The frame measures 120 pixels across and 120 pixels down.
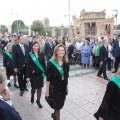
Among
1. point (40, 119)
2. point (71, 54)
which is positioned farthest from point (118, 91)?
point (71, 54)

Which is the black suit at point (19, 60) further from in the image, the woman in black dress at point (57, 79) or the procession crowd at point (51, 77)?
the woman in black dress at point (57, 79)

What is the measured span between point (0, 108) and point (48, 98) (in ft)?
7.75

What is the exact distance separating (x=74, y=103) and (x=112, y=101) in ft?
9.54

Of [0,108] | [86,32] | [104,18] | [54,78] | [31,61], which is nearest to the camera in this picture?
[0,108]

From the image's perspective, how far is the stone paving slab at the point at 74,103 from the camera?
188 inches

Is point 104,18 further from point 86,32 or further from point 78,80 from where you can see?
point 78,80

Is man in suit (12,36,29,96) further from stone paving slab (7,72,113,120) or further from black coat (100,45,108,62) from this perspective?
black coat (100,45,108,62)

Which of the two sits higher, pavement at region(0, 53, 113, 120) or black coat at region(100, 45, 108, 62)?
black coat at region(100, 45, 108, 62)

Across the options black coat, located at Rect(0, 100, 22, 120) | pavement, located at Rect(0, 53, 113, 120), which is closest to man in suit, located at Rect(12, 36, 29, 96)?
pavement, located at Rect(0, 53, 113, 120)

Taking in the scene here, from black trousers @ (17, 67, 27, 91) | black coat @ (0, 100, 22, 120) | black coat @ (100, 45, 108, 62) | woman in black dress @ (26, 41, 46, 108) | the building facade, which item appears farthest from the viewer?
the building facade

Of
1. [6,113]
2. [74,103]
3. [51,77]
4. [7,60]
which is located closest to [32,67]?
[51,77]

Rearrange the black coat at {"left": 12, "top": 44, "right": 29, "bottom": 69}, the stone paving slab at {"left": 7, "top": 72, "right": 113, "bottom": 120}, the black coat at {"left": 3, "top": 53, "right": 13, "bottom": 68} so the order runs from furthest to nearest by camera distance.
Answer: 1. the black coat at {"left": 3, "top": 53, "right": 13, "bottom": 68}
2. the black coat at {"left": 12, "top": 44, "right": 29, "bottom": 69}
3. the stone paving slab at {"left": 7, "top": 72, "right": 113, "bottom": 120}

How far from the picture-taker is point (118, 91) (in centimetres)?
269

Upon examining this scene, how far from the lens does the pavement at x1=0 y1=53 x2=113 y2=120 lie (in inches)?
188
